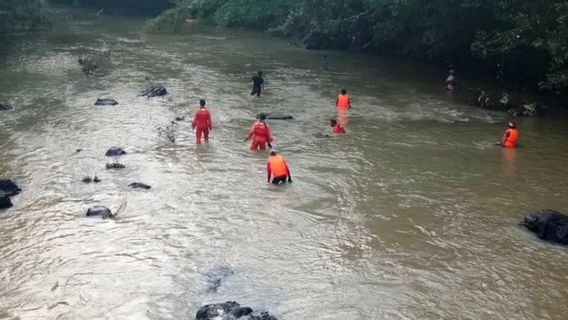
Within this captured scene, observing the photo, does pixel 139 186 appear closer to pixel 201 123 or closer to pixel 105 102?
pixel 201 123

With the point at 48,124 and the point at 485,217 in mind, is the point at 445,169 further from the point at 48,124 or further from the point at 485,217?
the point at 48,124

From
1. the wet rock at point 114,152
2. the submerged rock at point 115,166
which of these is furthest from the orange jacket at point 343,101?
the submerged rock at point 115,166

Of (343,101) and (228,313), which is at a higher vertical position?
(343,101)

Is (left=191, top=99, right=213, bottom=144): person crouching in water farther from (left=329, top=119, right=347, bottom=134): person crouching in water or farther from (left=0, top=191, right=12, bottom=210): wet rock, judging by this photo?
(left=0, top=191, right=12, bottom=210): wet rock

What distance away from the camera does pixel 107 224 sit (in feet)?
46.2

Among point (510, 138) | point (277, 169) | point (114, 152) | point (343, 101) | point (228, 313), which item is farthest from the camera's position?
point (343, 101)

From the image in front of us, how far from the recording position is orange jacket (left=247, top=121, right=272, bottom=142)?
1925 centimetres

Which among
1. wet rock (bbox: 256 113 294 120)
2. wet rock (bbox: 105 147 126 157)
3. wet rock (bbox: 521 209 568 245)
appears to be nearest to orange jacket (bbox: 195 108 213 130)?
wet rock (bbox: 105 147 126 157)

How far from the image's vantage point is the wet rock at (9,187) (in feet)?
50.4

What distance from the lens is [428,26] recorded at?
3203 cm

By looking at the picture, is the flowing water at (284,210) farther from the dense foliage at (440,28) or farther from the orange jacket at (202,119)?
the dense foliage at (440,28)

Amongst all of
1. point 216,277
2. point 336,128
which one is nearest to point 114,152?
point 336,128

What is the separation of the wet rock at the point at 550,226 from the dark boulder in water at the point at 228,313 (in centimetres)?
641

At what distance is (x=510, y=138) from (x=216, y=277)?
39.5ft
